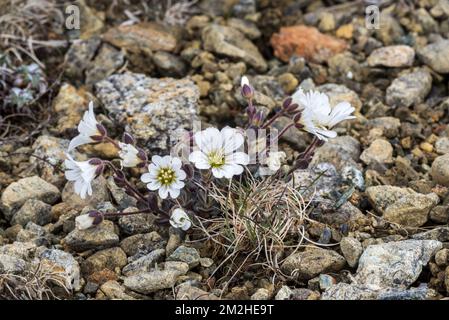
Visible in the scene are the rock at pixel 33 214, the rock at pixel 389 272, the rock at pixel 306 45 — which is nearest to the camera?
the rock at pixel 389 272

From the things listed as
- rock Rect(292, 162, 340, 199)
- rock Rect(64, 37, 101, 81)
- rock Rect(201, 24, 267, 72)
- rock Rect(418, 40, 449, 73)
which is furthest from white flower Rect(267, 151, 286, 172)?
rock Rect(64, 37, 101, 81)

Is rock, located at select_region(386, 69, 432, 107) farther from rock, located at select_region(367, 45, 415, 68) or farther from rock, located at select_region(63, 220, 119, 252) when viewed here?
rock, located at select_region(63, 220, 119, 252)

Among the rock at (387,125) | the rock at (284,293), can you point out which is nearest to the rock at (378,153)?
the rock at (387,125)

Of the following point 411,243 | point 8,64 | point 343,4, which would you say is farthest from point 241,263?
point 343,4

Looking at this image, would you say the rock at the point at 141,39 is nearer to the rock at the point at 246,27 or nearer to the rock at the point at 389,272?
the rock at the point at 246,27

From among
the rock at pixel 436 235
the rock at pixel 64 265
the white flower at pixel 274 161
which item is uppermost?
the white flower at pixel 274 161

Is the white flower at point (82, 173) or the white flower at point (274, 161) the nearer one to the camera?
the white flower at point (82, 173)
